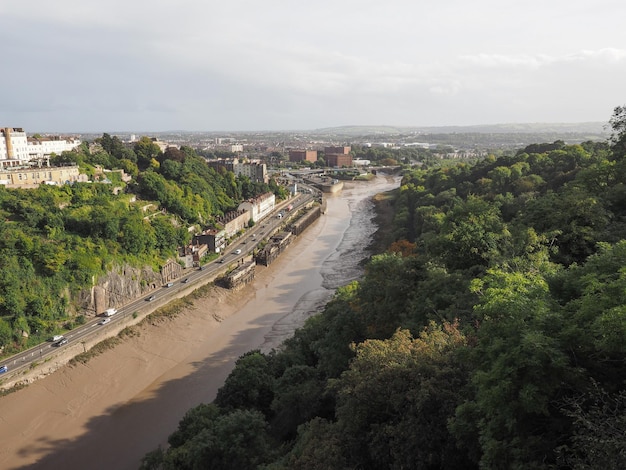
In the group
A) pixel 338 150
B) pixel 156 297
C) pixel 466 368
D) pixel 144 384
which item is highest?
pixel 338 150

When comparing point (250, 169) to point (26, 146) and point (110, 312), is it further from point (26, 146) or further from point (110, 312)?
point (110, 312)

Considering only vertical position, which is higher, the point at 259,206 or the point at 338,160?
the point at 338,160

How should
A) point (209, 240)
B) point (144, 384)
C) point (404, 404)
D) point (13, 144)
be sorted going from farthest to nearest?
point (13, 144) → point (209, 240) → point (144, 384) → point (404, 404)

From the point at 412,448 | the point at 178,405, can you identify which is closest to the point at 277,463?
the point at 412,448

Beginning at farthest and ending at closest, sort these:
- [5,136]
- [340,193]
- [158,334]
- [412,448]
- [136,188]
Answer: [340,193] → [5,136] → [136,188] → [158,334] → [412,448]

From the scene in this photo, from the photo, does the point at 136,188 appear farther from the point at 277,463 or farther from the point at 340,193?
the point at 340,193

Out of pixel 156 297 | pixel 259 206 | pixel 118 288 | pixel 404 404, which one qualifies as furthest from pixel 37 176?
pixel 404 404

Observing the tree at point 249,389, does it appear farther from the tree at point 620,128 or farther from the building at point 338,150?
the building at point 338,150
